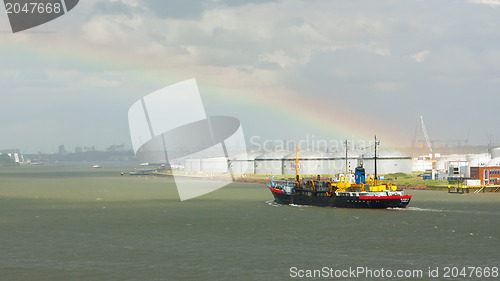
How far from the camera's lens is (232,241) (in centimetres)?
4903

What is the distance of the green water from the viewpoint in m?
Answer: 38.1

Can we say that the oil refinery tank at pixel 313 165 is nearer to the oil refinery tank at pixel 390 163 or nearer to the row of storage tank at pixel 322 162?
the row of storage tank at pixel 322 162

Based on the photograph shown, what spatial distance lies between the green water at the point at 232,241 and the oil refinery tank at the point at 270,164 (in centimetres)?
10135

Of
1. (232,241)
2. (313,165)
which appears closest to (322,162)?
(313,165)

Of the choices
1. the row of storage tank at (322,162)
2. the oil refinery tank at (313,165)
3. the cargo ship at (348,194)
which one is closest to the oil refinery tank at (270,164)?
the row of storage tank at (322,162)

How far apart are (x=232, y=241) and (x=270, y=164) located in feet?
446

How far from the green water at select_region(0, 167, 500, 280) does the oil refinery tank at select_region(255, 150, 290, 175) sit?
10135 cm

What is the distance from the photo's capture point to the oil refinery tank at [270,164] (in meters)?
182

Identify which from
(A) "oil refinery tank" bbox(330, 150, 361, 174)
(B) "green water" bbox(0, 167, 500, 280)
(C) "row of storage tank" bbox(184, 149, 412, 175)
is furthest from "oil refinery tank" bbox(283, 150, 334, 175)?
(B) "green water" bbox(0, 167, 500, 280)

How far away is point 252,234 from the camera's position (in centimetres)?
5306

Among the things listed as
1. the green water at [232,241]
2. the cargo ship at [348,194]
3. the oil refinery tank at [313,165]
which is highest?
the oil refinery tank at [313,165]

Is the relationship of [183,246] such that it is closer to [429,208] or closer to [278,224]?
[278,224]

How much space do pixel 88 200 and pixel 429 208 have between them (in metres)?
56.0

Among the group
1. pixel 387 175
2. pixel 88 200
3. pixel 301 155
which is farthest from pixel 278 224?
pixel 301 155
